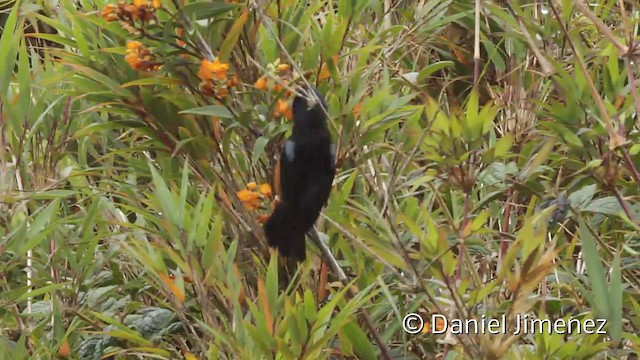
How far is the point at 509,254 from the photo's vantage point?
42.4 inches

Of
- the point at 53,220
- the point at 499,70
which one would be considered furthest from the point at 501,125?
→ the point at 53,220

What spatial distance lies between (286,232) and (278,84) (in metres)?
0.18

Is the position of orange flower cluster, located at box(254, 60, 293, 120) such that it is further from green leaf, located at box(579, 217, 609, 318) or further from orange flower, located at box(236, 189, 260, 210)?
green leaf, located at box(579, 217, 609, 318)

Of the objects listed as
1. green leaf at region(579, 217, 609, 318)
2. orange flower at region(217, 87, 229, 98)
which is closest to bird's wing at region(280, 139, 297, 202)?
orange flower at region(217, 87, 229, 98)

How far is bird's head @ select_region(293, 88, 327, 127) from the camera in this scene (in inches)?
45.3

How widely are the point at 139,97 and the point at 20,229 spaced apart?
0.81 feet

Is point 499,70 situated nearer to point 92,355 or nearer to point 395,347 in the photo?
point 395,347

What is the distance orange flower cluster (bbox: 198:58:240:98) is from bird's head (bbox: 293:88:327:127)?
98mm

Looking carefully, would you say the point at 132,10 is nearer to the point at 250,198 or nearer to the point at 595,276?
the point at 250,198

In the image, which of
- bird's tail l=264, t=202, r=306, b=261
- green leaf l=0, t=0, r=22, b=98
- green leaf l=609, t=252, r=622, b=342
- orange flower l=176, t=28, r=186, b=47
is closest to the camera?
green leaf l=609, t=252, r=622, b=342

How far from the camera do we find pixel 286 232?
3.94 feet

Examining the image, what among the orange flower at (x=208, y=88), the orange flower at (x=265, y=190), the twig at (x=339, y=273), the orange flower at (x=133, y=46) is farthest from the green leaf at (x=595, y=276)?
the orange flower at (x=133, y=46)

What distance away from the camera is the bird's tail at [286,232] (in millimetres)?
1194

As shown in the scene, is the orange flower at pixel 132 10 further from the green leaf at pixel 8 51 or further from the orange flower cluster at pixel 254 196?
the green leaf at pixel 8 51
